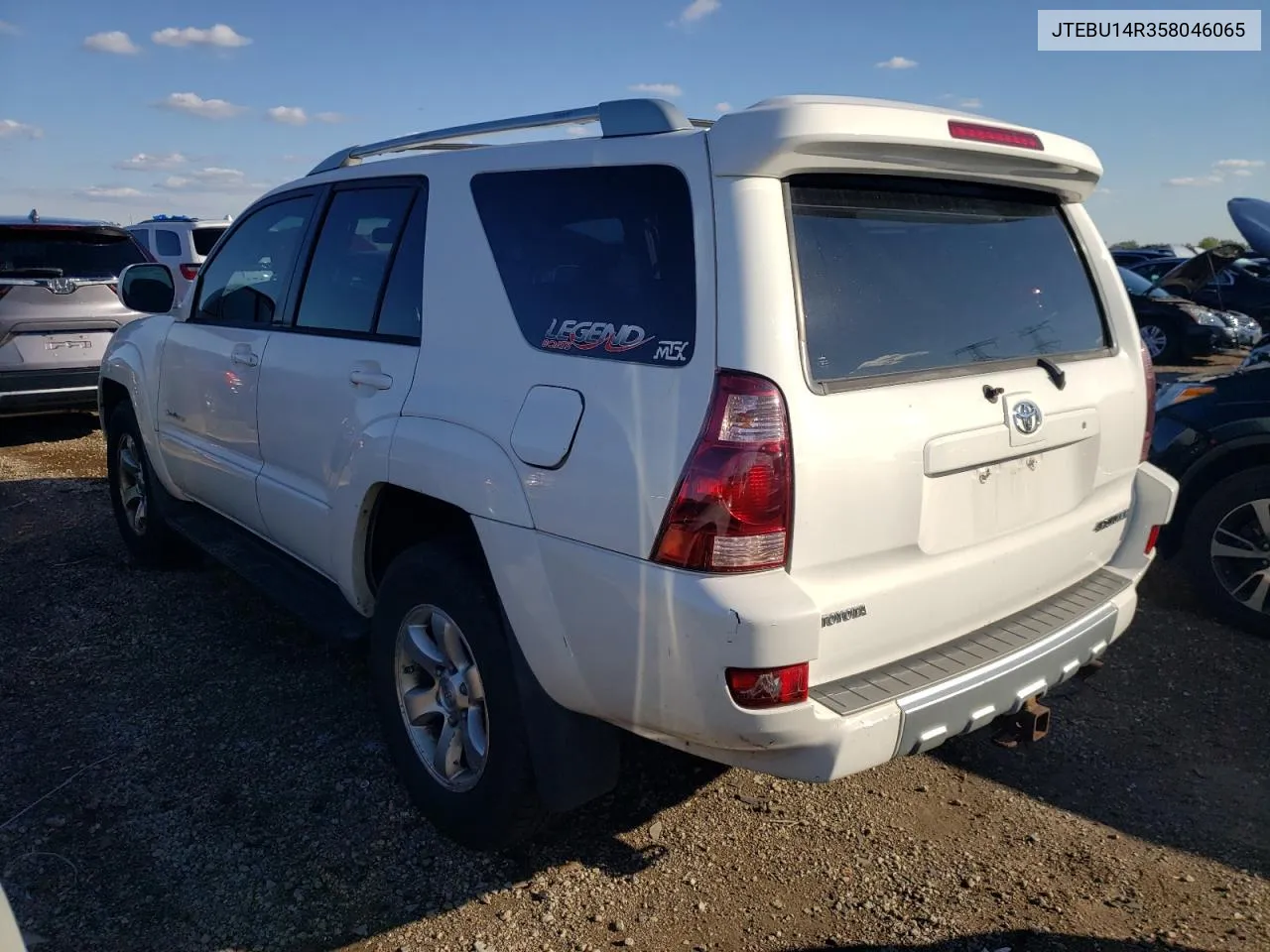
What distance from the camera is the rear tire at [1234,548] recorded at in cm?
443

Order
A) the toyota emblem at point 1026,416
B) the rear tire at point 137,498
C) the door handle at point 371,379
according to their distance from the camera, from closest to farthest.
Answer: the toyota emblem at point 1026,416, the door handle at point 371,379, the rear tire at point 137,498

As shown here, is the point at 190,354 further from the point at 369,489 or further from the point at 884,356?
the point at 884,356

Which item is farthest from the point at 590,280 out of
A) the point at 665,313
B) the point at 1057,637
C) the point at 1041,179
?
the point at 1057,637

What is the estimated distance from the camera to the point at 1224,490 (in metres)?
4.52

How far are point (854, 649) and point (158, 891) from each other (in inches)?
80.8

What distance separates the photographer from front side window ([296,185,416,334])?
3.19 metres

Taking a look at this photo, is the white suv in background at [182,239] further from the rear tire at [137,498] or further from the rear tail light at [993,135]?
the rear tail light at [993,135]

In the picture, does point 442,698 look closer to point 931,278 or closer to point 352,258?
point 352,258

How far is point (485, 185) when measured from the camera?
111 inches

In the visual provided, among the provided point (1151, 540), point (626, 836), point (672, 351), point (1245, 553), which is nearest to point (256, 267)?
point (672, 351)

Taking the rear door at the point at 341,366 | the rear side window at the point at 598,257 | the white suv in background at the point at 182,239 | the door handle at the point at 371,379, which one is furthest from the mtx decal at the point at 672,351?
the white suv in background at the point at 182,239

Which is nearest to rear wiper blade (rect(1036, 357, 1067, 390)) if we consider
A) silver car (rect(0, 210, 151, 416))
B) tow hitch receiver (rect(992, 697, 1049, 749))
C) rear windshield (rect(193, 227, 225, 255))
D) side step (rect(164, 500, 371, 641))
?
tow hitch receiver (rect(992, 697, 1049, 749))

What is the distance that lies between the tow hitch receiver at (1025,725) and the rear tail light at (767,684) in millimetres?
879

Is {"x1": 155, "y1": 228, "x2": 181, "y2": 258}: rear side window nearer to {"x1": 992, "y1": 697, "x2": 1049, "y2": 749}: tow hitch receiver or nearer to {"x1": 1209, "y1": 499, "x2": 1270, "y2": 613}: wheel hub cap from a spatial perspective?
{"x1": 1209, "y1": 499, "x2": 1270, "y2": 613}: wheel hub cap
